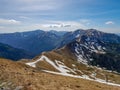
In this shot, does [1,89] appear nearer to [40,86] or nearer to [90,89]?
[40,86]

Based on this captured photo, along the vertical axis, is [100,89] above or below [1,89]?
below

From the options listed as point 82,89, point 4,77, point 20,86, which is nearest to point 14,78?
point 4,77

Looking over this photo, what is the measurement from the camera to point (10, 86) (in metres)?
26.5

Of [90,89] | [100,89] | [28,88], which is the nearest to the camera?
[28,88]

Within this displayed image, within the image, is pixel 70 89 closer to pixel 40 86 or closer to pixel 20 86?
pixel 40 86

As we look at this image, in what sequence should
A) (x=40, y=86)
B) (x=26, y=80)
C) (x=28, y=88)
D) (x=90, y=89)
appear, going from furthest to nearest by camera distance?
(x=90, y=89), (x=26, y=80), (x=40, y=86), (x=28, y=88)

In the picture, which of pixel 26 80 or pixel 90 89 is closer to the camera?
pixel 26 80

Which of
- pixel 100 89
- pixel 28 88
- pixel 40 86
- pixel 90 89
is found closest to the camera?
pixel 28 88

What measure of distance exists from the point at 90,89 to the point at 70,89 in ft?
14.7

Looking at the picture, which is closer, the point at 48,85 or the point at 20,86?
the point at 20,86

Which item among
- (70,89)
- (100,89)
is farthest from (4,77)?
(100,89)

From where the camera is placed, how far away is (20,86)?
26219mm

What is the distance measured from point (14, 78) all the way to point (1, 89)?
4132 millimetres

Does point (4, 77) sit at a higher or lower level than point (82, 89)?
higher
